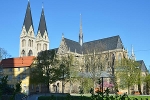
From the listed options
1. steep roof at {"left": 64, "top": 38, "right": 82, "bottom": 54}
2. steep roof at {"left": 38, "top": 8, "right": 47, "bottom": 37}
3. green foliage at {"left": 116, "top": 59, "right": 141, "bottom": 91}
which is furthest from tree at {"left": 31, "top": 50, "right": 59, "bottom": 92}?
steep roof at {"left": 38, "top": 8, "right": 47, "bottom": 37}

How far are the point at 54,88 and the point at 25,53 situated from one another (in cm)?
4038

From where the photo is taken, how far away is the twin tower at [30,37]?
106312mm

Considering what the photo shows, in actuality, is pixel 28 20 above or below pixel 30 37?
above

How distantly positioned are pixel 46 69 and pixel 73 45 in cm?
3721

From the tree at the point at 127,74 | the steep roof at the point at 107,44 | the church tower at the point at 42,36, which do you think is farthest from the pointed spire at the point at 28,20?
the tree at the point at 127,74

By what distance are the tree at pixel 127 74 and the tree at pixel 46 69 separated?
663 inches

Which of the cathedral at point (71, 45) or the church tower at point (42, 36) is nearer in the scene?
the cathedral at point (71, 45)

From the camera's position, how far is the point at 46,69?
4556 cm

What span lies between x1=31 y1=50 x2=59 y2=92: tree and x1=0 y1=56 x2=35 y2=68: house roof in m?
18.9

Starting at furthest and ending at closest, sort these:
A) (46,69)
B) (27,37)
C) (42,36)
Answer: (42,36) < (27,37) < (46,69)

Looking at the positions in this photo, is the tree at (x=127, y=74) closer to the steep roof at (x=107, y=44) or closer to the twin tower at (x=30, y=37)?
the steep roof at (x=107, y=44)

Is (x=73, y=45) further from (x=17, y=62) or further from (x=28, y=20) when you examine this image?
(x=28, y=20)

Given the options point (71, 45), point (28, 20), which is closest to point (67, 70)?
point (71, 45)

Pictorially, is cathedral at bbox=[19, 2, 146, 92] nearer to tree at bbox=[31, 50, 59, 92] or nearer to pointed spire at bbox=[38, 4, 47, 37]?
pointed spire at bbox=[38, 4, 47, 37]
